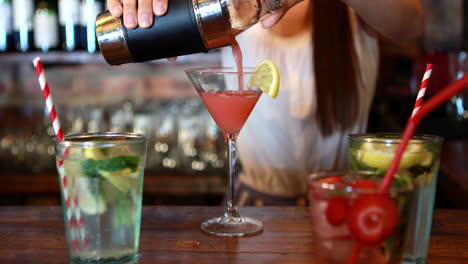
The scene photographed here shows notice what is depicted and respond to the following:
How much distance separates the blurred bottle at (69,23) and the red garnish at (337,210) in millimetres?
2273

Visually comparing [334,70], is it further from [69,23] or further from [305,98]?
[69,23]

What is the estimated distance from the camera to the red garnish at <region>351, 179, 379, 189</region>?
0.67m

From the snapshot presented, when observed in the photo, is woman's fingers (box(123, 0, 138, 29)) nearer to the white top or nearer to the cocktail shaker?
the cocktail shaker

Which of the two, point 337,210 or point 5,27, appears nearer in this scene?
point 337,210

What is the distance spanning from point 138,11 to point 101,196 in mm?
428

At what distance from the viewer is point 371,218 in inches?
25.0

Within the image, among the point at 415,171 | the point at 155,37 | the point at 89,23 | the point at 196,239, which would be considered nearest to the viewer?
the point at 415,171

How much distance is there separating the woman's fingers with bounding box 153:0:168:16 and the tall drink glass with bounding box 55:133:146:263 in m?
0.33

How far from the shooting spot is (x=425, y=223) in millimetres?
765

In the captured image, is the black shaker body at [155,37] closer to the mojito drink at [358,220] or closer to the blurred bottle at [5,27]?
the mojito drink at [358,220]

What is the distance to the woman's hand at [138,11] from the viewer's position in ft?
3.40

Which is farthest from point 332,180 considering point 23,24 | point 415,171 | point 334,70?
point 23,24

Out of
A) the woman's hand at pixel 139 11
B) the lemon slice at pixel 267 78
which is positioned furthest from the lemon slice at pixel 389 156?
the woman's hand at pixel 139 11

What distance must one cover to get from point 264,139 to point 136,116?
1229mm
